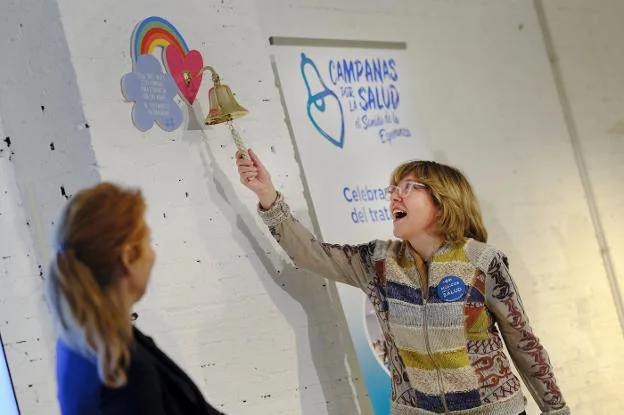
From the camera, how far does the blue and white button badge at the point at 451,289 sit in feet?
8.32

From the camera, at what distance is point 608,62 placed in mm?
4445

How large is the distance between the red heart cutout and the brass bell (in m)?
0.18

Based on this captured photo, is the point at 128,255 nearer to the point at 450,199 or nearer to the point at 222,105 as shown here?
the point at 222,105

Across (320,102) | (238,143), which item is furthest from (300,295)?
(320,102)

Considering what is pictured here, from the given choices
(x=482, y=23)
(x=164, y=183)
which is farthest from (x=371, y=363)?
(x=482, y=23)

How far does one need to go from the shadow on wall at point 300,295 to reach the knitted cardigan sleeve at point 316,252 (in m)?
0.12

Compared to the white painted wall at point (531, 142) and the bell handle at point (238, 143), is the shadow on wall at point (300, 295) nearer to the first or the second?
the bell handle at point (238, 143)

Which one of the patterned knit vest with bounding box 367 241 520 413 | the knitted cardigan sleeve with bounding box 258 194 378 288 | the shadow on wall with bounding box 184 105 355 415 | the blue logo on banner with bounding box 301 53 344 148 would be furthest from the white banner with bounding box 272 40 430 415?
the patterned knit vest with bounding box 367 241 520 413

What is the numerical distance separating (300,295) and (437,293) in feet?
1.79

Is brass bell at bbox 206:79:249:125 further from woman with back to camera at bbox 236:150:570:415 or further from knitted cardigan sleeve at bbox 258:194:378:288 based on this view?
knitted cardigan sleeve at bbox 258:194:378:288

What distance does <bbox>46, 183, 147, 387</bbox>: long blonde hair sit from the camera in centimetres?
151

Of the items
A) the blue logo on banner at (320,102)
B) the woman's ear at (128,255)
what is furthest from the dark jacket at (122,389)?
the blue logo on banner at (320,102)

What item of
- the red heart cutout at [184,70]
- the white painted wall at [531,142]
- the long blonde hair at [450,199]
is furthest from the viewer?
the white painted wall at [531,142]

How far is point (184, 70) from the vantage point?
9.11 ft
